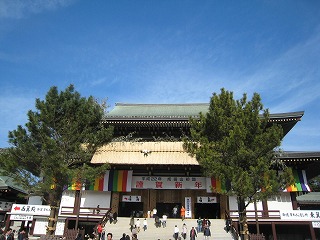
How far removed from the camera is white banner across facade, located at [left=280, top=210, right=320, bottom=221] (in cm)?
2014

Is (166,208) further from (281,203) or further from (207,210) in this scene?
(281,203)

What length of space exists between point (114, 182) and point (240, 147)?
13.3m

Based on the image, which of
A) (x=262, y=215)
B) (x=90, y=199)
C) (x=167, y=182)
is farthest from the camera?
(x=167, y=182)

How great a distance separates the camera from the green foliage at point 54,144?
Answer: 52.0 ft

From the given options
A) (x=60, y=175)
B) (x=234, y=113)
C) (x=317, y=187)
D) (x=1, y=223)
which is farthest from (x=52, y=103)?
(x=317, y=187)

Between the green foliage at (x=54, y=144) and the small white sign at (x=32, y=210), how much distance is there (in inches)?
186

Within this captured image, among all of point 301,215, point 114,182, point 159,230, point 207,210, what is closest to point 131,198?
point 114,182

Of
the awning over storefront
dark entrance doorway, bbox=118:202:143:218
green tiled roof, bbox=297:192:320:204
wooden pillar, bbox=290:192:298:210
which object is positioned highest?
the awning over storefront

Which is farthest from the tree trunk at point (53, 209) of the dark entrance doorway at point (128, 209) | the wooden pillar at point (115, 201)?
the dark entrance doorway at point (128, 209)

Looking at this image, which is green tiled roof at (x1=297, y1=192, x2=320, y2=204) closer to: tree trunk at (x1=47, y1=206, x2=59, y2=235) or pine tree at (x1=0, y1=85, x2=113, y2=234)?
pine tree at (x1=0, y1=85, x2=113, y2=234)

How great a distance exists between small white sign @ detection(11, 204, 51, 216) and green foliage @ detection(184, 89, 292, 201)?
1255cm

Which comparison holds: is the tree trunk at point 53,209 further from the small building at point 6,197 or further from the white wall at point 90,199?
the small building at point 6,197

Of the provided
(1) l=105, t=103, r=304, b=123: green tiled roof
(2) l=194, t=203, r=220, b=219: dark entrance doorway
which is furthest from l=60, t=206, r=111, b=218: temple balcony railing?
(1) l=105, t=103, r=304, b=123: green tiled roof

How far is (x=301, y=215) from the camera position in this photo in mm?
20391
